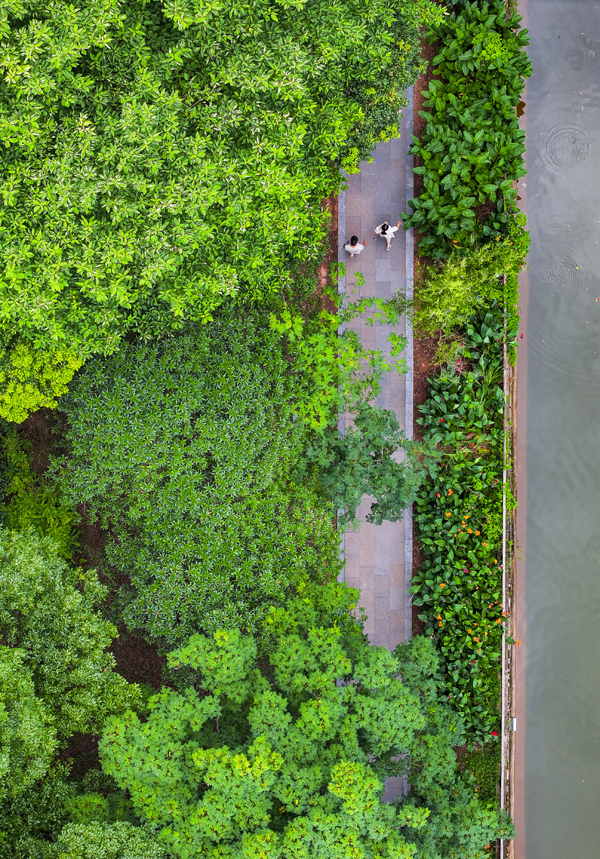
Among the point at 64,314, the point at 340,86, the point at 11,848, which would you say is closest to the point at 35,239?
the point at 64,314

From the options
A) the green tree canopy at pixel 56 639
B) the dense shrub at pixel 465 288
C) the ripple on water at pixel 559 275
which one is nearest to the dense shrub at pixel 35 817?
the green tree canopy at pixel 56 639

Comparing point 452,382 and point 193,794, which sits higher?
point 452,382

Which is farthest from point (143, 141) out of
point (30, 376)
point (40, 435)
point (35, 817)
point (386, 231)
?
point (35, 817)

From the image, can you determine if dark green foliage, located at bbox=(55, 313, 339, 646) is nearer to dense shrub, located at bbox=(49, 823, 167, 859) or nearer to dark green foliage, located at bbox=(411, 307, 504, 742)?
dense shrub, located at bbox=(49, 823, 167, 859)

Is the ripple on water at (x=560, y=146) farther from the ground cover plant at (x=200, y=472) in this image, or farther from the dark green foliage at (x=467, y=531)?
the ground cover plant at (x=200, y=472)

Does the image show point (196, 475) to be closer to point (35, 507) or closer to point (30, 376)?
point (30, 376)

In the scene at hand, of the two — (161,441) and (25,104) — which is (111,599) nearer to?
(161,441)
